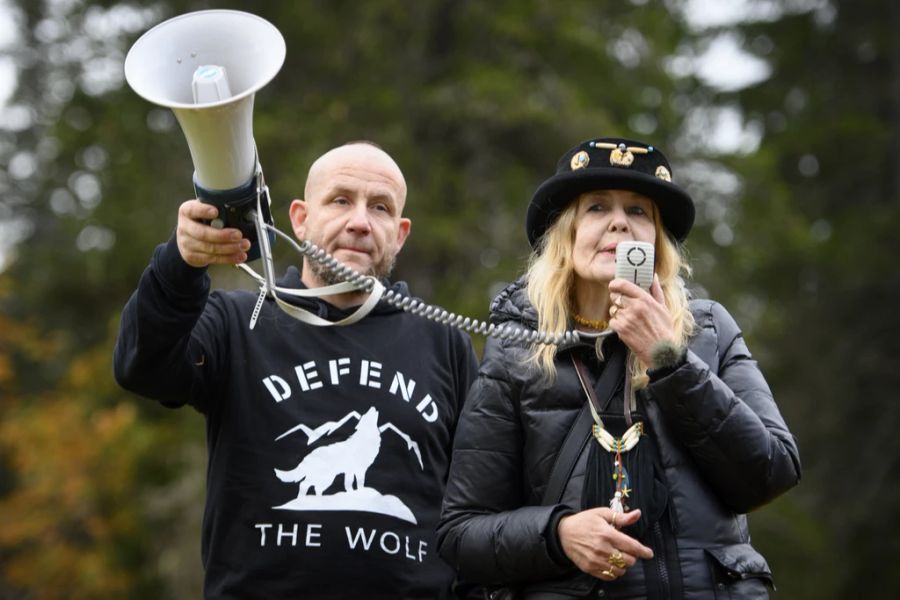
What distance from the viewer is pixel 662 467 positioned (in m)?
3.46

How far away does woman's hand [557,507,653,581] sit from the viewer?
3254 mm

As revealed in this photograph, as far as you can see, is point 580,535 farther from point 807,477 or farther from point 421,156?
point 807,477

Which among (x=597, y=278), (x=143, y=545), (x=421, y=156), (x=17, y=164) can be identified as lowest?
(x=597, y=278)

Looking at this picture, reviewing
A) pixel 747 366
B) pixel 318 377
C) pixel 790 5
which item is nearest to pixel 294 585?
pixel 318 377

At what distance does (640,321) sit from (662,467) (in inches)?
15.8

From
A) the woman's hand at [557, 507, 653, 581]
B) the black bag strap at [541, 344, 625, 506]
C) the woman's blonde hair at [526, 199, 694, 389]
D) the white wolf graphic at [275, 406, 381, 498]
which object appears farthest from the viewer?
the white wolf graphic at [275, 406, 381, 498]

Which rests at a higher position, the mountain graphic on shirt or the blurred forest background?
the blurred forest background

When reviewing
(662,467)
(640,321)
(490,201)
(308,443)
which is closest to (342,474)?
(308,443)

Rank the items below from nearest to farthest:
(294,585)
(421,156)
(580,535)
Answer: (580,535), (294,585), (421,156)

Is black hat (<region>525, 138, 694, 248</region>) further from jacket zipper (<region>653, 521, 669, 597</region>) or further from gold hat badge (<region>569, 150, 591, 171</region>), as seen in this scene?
jacket zipper (<region>653, 521, 669, 597</region>)

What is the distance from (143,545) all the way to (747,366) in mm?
14079

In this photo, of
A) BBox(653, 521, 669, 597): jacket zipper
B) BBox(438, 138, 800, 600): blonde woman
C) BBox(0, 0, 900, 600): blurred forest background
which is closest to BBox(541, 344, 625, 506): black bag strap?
BBox(438, 138, 800, 600): blonde woman

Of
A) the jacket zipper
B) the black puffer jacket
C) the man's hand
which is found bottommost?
the jacket zipper

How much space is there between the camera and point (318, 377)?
4.41m
